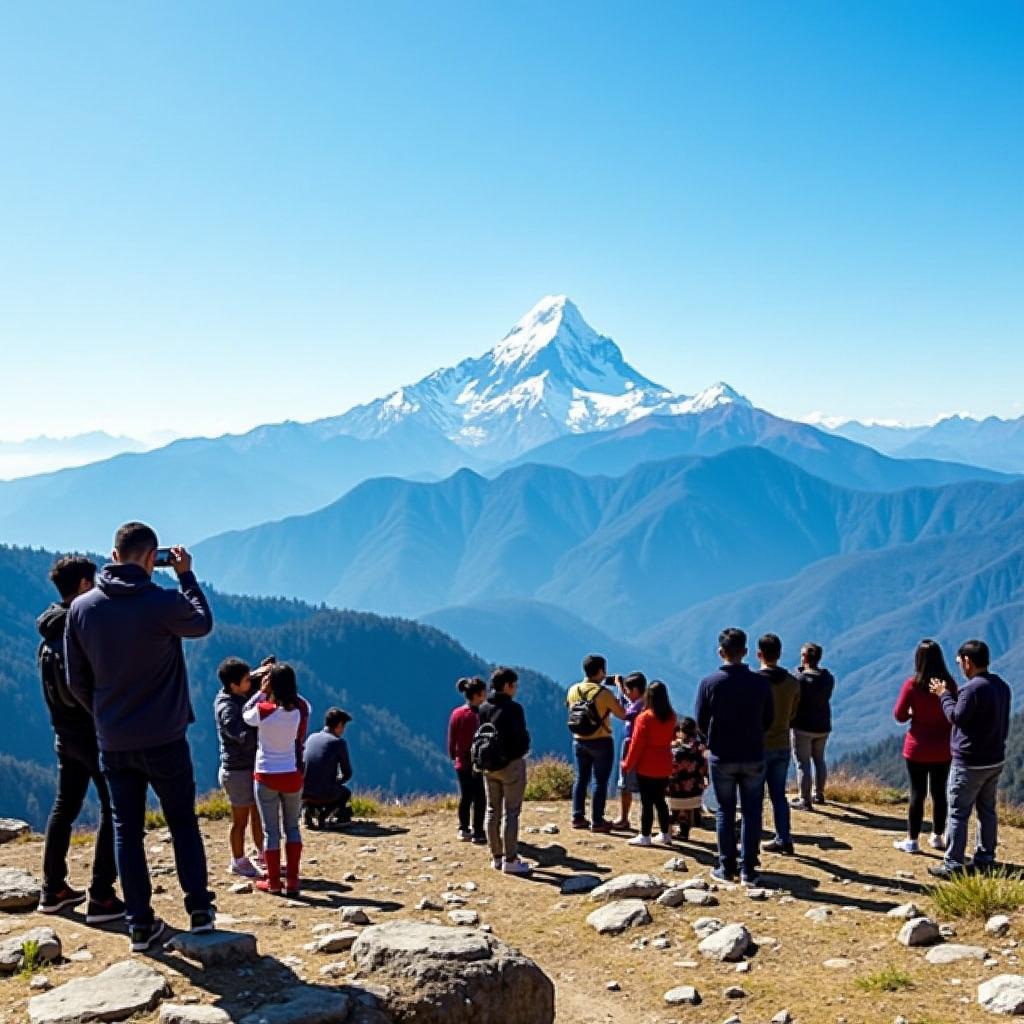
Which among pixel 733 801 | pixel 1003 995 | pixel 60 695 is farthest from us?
pixel 733 801

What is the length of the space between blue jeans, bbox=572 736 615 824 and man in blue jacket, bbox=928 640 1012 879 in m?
4.31

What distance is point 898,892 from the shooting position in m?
10.2

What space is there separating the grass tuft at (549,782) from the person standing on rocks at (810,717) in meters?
4.04

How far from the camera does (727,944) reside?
7910mm

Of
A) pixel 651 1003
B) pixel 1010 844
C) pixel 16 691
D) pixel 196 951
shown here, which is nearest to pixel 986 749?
pixel 1010 844

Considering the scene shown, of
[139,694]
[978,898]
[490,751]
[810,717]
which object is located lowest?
[978,898]

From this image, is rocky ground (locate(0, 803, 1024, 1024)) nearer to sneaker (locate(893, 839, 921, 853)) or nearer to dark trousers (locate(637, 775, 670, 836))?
sneaker (locate(893, 839, 921, 853))

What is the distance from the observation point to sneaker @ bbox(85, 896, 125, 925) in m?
7.96

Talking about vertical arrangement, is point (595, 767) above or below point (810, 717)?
below

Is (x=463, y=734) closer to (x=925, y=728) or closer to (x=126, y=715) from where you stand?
(x=925, y=728)

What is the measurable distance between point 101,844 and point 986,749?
8769mm

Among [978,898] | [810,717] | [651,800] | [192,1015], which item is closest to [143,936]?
[192,1015]

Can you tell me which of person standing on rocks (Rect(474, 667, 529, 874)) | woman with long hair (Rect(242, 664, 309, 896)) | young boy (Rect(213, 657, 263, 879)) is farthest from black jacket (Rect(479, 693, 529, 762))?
young boy (Rect(213, 657, 263, 879))

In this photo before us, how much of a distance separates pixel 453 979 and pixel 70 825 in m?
4.07
